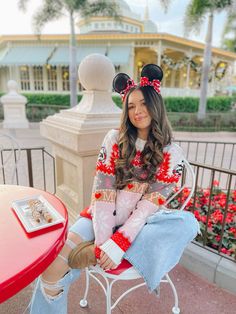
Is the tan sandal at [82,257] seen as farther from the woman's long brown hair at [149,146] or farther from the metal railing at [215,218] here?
the metal railing at [215,218]

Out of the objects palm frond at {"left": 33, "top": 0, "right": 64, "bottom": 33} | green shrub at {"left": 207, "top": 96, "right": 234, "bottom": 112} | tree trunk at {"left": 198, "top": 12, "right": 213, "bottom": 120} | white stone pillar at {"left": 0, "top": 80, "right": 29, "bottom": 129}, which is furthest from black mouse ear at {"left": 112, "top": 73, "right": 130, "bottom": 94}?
green shrub at {"left": 207, "top": 96, "right": 234, "bottom": 112}

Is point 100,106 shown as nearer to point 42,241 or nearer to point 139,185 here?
point 139,185

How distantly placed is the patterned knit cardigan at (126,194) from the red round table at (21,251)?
24cm

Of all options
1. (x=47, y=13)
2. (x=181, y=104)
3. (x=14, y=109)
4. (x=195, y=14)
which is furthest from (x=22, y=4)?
(x=181, y=104)

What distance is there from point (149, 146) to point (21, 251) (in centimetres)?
86

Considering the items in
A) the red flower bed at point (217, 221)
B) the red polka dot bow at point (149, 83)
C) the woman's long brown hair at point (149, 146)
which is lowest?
the red flower bed at point (217, 221)

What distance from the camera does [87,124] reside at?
6.23 ft

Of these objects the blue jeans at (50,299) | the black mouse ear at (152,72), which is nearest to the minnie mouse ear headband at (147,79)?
the black mouse ear at (152,72)

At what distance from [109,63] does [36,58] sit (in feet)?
50.4

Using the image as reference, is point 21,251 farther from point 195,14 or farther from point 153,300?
point 195,14

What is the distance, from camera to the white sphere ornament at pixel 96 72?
1968mm

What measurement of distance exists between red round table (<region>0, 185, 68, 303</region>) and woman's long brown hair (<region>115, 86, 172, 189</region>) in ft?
1.37

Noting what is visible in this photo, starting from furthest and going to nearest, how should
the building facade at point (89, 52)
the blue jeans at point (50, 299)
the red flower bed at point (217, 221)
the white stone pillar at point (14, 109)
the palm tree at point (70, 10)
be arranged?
the building facade at point (89, 52) < the palm tree at point (70, 10) < the white stone pillar at point (14, 109) < the red flower bed at point (217, 221) < the blue jeans at point (50, 299)

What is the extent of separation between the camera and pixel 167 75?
19219mm
